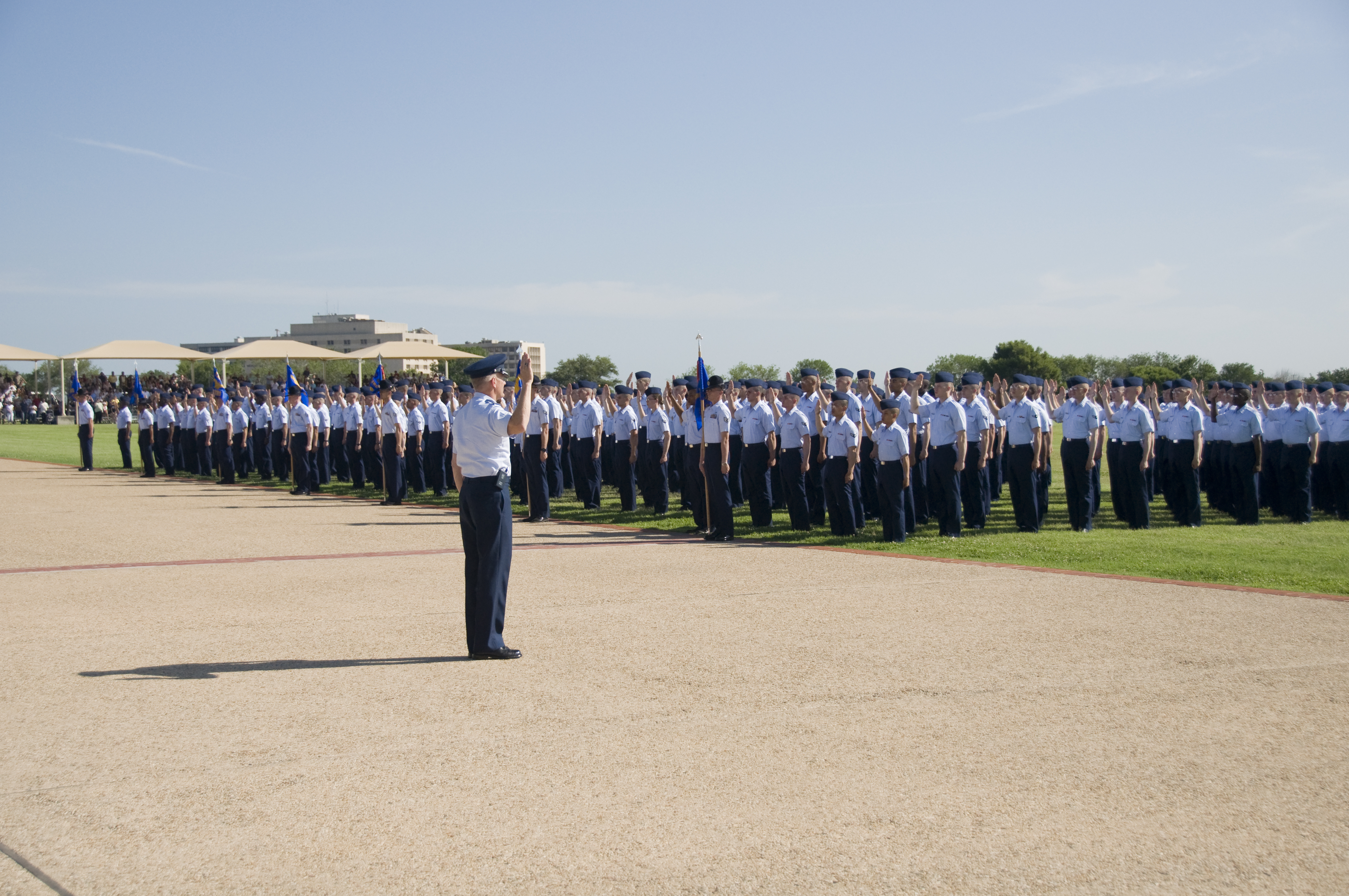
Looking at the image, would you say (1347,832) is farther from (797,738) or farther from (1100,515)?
(1100,515)

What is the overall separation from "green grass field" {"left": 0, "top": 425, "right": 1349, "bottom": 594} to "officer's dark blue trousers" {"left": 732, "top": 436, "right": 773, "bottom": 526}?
0.29 m

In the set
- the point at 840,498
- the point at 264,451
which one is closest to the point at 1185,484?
the point at 840,498

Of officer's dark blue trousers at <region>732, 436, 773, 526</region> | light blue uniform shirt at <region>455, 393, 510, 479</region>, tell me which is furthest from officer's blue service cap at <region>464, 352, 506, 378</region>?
officer's dark blue trousers at <region>732, 436, 773, 526</region>

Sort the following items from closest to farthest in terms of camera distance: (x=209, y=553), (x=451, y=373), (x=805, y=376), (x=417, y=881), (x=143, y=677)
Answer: (x=417, y=881), (x=143, y=677), (x=209, y=553), (x=805, y=376), (x=451, y=373)

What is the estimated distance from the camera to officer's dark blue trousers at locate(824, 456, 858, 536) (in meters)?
13.5

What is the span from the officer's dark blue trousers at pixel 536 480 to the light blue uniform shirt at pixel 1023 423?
6770 mm

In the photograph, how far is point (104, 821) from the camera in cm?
421

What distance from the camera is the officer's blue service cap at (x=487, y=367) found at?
294 inches

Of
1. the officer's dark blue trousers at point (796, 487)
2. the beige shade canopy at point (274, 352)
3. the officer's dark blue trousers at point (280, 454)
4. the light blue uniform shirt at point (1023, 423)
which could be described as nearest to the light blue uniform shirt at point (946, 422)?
the light blue uniform shirt at point (1023, 423)

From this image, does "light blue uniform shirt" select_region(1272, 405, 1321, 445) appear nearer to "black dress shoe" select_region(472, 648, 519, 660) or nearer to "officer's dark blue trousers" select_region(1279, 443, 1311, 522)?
"officer's dark blue trousers" select_region(1279, 443, 1311, 522)

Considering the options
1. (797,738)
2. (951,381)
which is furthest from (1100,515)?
(797,738)

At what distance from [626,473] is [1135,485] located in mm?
7596

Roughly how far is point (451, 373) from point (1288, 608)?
72.7 meters

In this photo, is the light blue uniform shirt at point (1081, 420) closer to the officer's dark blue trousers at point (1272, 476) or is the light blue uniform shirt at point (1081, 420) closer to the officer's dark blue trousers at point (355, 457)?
the officer's dark blue trousers at point (1272, 476)
